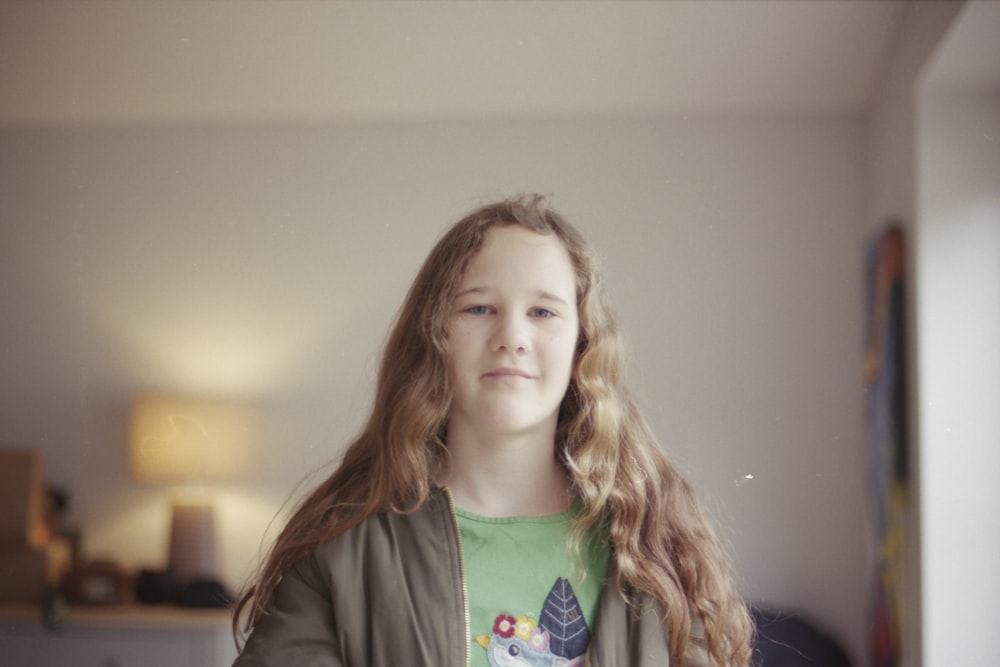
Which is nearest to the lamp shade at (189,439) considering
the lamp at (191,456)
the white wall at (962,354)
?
the lamp at (191,456)

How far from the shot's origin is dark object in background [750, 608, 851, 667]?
1284 millimetres

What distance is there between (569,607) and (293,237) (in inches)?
27.7

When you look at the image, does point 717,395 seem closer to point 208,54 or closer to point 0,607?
point 208,54

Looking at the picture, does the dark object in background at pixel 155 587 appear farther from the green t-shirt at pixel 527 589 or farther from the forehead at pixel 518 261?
the forehead at pixel 518 261

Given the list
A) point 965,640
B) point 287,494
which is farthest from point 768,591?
point 287,494

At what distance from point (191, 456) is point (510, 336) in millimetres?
651

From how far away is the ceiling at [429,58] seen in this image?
135 centimetres

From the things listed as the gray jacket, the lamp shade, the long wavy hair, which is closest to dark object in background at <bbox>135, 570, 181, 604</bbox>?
the lamp shade

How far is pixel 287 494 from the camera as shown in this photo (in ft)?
4.57

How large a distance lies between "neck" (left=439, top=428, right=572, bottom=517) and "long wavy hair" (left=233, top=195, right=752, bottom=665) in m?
0.03

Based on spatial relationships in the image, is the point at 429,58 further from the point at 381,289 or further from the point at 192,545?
the point at 192,545

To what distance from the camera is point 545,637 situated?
99 cm

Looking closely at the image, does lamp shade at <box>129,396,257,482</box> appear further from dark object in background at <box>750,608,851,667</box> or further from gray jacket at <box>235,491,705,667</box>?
dark object in background at <box>750,608,851,667</box>

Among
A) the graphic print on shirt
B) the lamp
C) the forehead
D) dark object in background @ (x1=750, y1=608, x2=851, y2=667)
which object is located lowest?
dark object in background @ (x1=750, y1=608, x2=851, y2=667)
